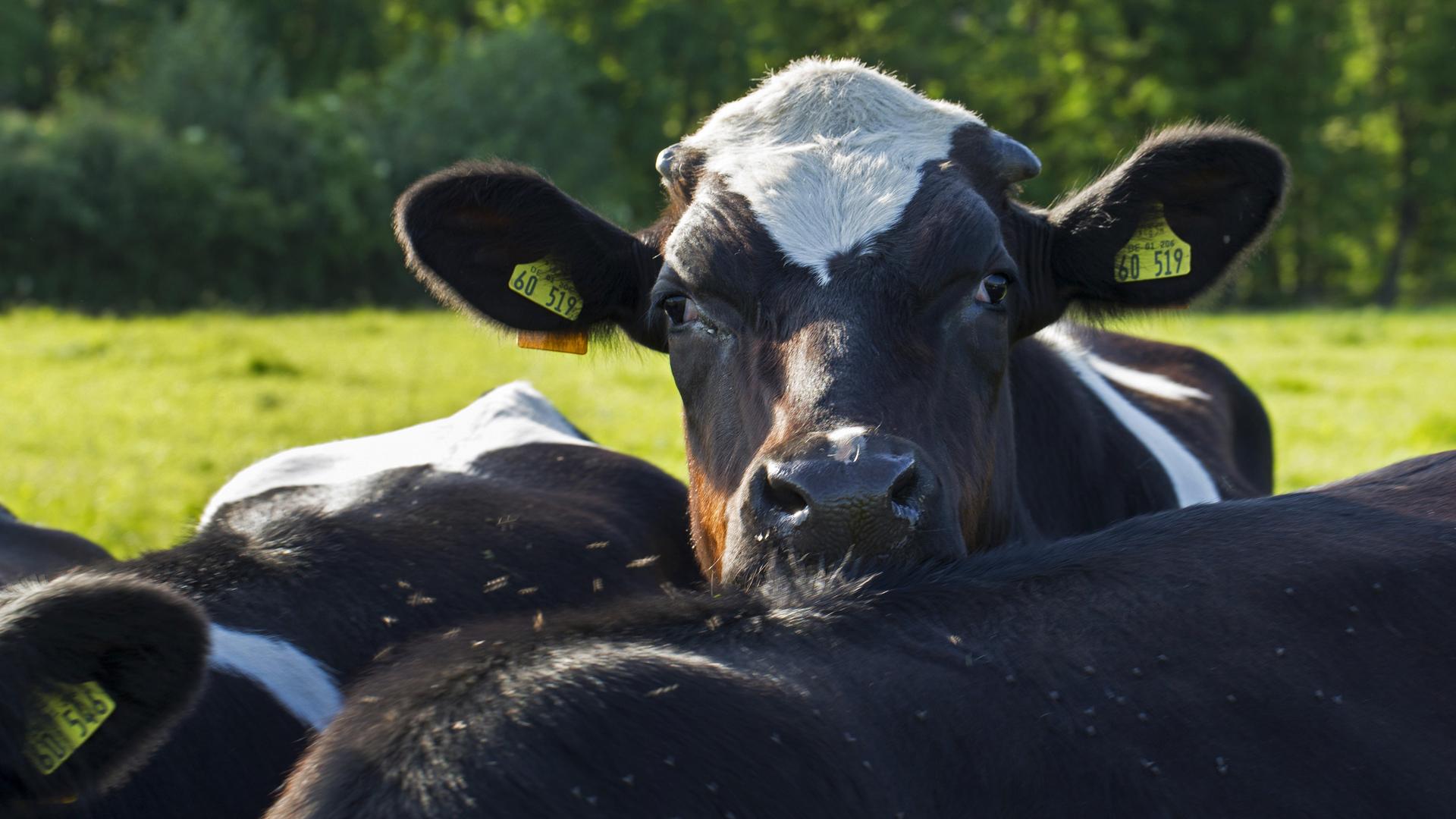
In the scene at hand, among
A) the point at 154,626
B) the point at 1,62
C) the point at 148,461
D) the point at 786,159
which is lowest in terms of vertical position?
the point at 148,461

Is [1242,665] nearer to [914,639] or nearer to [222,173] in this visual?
[914,639]

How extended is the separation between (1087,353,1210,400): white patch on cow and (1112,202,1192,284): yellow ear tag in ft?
4.92

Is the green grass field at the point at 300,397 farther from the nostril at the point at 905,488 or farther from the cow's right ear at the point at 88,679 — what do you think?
the cow's right ear at the point at 88,679

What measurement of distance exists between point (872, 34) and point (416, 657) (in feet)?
135

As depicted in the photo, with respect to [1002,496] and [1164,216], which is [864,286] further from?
[1164,216]

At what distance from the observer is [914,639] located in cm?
190

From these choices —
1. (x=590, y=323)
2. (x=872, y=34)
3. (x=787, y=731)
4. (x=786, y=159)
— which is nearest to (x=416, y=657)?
(x=787, y=731)

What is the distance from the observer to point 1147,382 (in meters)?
5.82

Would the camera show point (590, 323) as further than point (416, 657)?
Yes

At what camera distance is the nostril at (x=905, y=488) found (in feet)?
8.90

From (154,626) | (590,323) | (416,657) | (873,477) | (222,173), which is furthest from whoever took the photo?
(222,173)

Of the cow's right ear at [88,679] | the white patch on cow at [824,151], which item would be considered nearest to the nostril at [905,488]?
the white patch on cow at [824,151]

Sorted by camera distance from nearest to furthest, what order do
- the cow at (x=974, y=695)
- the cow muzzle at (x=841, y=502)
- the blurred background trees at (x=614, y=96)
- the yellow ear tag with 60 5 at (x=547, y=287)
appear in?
the cow at (x=974, y=695) < the cow muzzle at (x=841, y=502) < the yellow ear tag with 60 5 at (x=547, y=287) < the blurred background trees at (x=614, y=96)

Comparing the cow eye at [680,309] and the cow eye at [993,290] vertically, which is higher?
the cow eye at [993,290]
